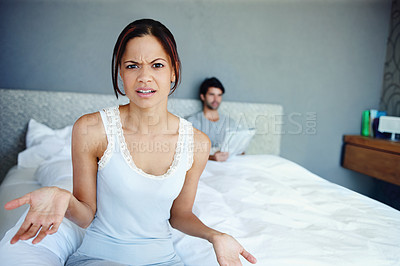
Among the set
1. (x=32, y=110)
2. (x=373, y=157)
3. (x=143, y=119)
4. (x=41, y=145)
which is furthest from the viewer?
(x=373, y=157)

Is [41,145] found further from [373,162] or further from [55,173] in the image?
[373,162]

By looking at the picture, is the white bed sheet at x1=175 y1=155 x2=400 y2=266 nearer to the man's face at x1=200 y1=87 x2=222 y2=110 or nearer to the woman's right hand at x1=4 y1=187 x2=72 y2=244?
the woman's right hand at x1=4 y1=187 x2=72 y2=244

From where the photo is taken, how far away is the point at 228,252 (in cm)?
81

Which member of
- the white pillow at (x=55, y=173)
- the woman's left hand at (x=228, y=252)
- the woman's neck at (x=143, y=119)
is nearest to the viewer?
the woman's left hand at (x=228, y=252)

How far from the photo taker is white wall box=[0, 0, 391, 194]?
236 centimetres

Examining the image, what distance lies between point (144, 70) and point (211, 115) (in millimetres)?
1714

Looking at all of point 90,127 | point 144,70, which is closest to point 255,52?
point 144,70

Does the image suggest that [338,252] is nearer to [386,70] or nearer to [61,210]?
[61,210]

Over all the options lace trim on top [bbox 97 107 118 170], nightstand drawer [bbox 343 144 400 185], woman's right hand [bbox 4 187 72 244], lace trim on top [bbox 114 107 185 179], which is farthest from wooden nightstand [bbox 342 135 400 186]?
woman's right hand [bbox 4 187 72 244]

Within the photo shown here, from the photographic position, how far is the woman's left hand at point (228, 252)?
80cm

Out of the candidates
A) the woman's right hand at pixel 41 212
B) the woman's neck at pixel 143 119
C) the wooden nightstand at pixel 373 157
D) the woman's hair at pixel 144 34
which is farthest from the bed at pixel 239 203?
the wooden nightstand at pixel 373 157

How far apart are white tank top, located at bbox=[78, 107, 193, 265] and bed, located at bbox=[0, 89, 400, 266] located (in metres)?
0.15

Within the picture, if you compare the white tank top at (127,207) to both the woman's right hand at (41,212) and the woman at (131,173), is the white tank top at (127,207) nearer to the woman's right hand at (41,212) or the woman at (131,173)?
the woman at (131,173)

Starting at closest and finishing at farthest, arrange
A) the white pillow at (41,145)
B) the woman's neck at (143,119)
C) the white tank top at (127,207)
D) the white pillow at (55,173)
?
1. the white tank top at (127,207)
2. the woman's neck at (143,119)
3. the white pillow at (55,173)
4. the white pillow at (41,145)
